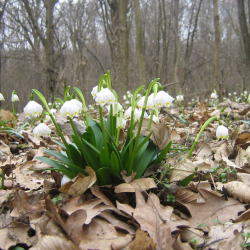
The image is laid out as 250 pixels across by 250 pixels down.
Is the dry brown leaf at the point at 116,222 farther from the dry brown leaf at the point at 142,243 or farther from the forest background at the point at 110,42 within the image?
the forest background at the point at 110,42

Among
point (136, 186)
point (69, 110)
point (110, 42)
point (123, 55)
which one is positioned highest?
point (110, 42)

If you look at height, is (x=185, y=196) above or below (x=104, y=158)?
below

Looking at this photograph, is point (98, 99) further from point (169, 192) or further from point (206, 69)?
point (206, 69)

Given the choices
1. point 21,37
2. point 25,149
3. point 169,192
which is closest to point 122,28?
point 25,149

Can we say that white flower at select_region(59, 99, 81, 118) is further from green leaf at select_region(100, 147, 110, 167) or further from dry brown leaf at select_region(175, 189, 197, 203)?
dry brown leaf at select_region(175, 189, 197, 203)

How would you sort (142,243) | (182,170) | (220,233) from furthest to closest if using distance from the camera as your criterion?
1. (182,170)
2. (220,233)
3. (142,243)

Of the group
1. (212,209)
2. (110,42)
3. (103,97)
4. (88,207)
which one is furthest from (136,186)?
(110,42)

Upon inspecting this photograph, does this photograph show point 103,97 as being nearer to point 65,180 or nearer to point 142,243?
point 65,180
